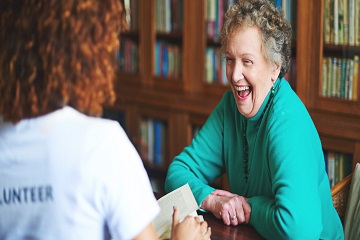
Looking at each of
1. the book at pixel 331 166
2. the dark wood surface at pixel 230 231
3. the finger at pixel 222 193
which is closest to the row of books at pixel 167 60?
the book at pixel 331 166

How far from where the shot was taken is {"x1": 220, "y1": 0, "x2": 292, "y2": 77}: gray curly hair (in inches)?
80.0

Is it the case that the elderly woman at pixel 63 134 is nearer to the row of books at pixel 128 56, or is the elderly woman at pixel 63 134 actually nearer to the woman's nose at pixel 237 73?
the woman's nose at pixel 237 73

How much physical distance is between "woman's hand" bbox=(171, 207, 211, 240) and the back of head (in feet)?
1.52

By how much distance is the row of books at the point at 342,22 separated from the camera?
2770mm

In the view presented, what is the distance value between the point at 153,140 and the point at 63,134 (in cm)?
259

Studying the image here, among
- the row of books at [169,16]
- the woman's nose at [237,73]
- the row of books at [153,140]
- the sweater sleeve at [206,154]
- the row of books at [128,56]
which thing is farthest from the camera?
the row of books at [128,56]

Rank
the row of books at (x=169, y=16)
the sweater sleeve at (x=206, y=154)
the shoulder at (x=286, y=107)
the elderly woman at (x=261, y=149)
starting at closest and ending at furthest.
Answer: the elderly woman at (x=261, y=149) < the shoulder at (x=286, y=107) < the sweater sleeve at (x=206, y=154) < the row of books at (x=169, y=16)

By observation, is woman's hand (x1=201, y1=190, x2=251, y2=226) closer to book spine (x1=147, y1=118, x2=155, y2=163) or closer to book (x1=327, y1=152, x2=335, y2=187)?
book (x1=327, y1=152, x2=335, y2=187)

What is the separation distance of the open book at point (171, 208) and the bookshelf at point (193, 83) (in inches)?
46.2

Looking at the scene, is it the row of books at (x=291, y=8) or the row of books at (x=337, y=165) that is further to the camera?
the row of books at (x=291, y=8)

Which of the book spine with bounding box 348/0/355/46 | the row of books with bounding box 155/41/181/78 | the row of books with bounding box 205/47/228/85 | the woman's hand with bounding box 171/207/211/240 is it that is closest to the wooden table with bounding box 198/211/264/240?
the woman's hand with bounding box 171/207/211/240

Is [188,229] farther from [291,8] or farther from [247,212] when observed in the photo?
[291,8]

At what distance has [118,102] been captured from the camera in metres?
3.90

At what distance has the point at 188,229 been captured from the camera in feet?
5.21
